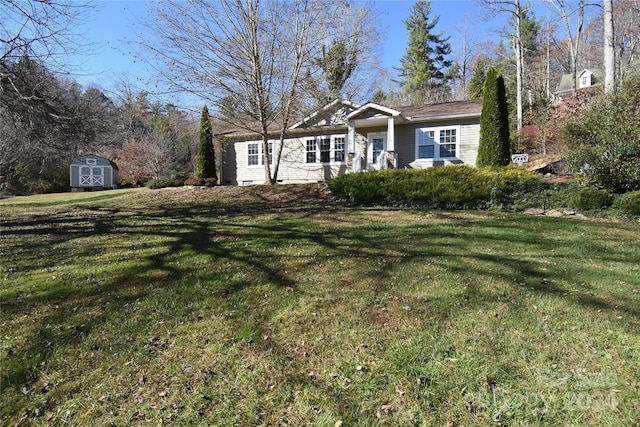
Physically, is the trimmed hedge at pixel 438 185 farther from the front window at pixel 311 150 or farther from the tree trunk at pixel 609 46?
the front window at pixel 311 150

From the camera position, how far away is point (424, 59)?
3638cm

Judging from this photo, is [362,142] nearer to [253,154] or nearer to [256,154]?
[256,154]

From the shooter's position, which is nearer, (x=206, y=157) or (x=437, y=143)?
(x=437, y=143)

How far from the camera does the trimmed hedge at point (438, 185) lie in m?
9.24

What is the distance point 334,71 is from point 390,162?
5.46 metres

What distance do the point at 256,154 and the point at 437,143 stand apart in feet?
30.6

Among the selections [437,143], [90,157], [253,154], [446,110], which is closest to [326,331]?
[437,143]

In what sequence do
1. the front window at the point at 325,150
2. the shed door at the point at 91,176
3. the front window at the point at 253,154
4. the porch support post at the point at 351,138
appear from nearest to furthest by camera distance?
the porch support post at the point at 351,138 → the front window at the point at 325,150 → the front window at the point at 253,154 → the shed door at the point at 91,176

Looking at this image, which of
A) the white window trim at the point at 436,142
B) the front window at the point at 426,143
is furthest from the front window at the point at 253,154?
the front window at the point at 426,143

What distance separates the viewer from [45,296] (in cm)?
405

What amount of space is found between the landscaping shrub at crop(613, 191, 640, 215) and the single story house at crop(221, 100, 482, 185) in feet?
24.2

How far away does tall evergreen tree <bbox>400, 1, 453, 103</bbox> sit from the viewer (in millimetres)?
35531

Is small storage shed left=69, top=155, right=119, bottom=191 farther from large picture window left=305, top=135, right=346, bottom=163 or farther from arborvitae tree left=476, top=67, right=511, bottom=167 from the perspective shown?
arborvitae tree left=476, top=67, right=511, bottom=167

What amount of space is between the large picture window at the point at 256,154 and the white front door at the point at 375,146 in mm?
5358
